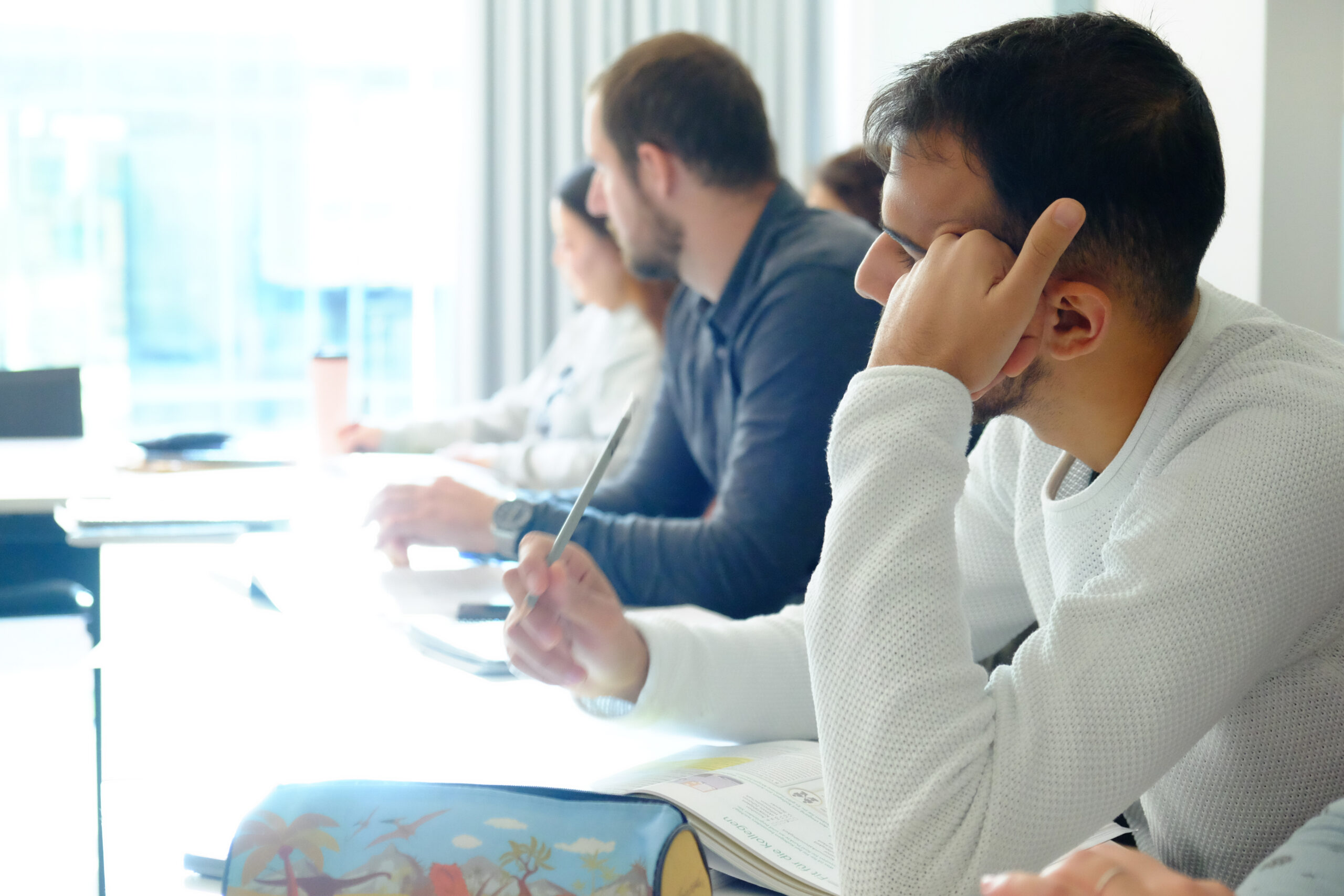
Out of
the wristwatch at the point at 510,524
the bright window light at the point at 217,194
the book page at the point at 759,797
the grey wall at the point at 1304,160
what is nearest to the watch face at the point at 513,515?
the wristwatch at the point at 510,524

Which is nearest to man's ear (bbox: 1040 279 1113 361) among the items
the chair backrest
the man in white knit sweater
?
the man in white knit sweater

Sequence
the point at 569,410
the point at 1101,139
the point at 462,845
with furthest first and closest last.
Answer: the point at 569,410, the point at 1101,139, the point at 462,845

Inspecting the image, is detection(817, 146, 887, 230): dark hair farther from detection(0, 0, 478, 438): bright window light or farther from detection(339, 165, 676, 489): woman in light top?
detection(0, 0, 478, 438): bright window light

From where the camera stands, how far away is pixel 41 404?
2.44 meters

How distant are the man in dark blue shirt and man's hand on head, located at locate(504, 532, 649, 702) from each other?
0.47m

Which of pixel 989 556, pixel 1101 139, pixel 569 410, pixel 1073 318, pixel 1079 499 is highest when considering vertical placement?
pixel 1101 139

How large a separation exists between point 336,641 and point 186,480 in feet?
2.69

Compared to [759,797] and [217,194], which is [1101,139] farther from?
[217,194]

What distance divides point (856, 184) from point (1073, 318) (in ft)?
5.84

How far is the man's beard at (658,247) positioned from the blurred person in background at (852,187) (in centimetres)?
69

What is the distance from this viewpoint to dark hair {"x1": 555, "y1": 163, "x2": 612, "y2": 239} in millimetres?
2938

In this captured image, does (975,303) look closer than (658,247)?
Yes

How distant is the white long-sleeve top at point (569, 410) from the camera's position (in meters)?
2.60

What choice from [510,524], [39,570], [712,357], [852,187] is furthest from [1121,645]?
[39,570]
